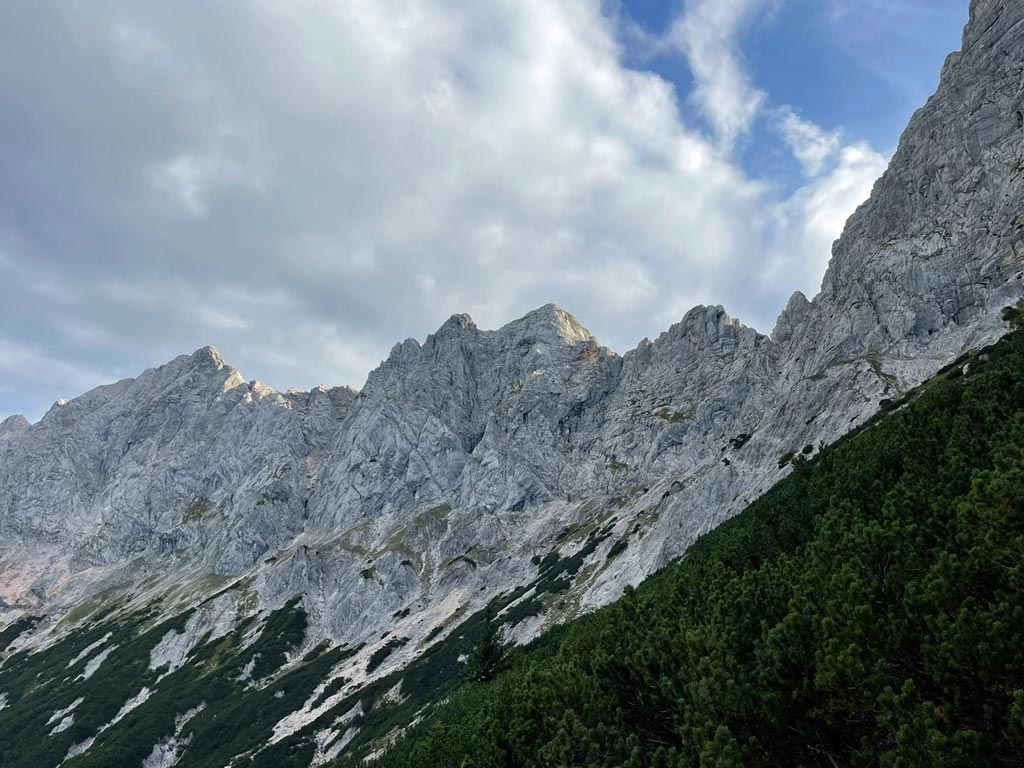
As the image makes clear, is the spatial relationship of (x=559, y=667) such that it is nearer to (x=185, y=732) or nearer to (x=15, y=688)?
(x=185, y=732)

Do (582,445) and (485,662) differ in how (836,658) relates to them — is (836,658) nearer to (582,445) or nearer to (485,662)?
(485,662)

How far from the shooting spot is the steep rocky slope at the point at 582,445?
274 feet

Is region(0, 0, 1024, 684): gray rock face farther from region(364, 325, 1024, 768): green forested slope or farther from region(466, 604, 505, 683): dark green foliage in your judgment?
region(364, 325, 1024, 768): green forested slope

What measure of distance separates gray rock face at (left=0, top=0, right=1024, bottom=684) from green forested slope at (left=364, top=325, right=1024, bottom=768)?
5094cm

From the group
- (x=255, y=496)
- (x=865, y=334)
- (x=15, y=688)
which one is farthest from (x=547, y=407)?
(x=15, y=688)

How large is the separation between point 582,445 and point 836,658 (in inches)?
5670

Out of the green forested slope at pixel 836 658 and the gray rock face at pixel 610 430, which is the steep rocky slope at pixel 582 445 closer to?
the gray rock face at pixel 610 430

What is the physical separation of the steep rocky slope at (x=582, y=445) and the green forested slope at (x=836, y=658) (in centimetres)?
5179

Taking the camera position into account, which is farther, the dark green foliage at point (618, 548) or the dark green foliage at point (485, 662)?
the dark green foliage at point (618, 548)

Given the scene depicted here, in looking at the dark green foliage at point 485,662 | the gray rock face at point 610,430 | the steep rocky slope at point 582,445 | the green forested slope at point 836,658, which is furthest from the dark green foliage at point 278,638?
the green forested slope at point 836,658

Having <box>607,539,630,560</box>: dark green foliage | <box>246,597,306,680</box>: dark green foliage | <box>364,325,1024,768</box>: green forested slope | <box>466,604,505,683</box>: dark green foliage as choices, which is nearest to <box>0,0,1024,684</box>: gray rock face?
<box>607,539,630,560</box>: dark green foliage

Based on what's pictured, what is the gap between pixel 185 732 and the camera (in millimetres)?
81375

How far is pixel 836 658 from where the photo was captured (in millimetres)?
12406

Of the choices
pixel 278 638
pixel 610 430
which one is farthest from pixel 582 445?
pixel 278 638
